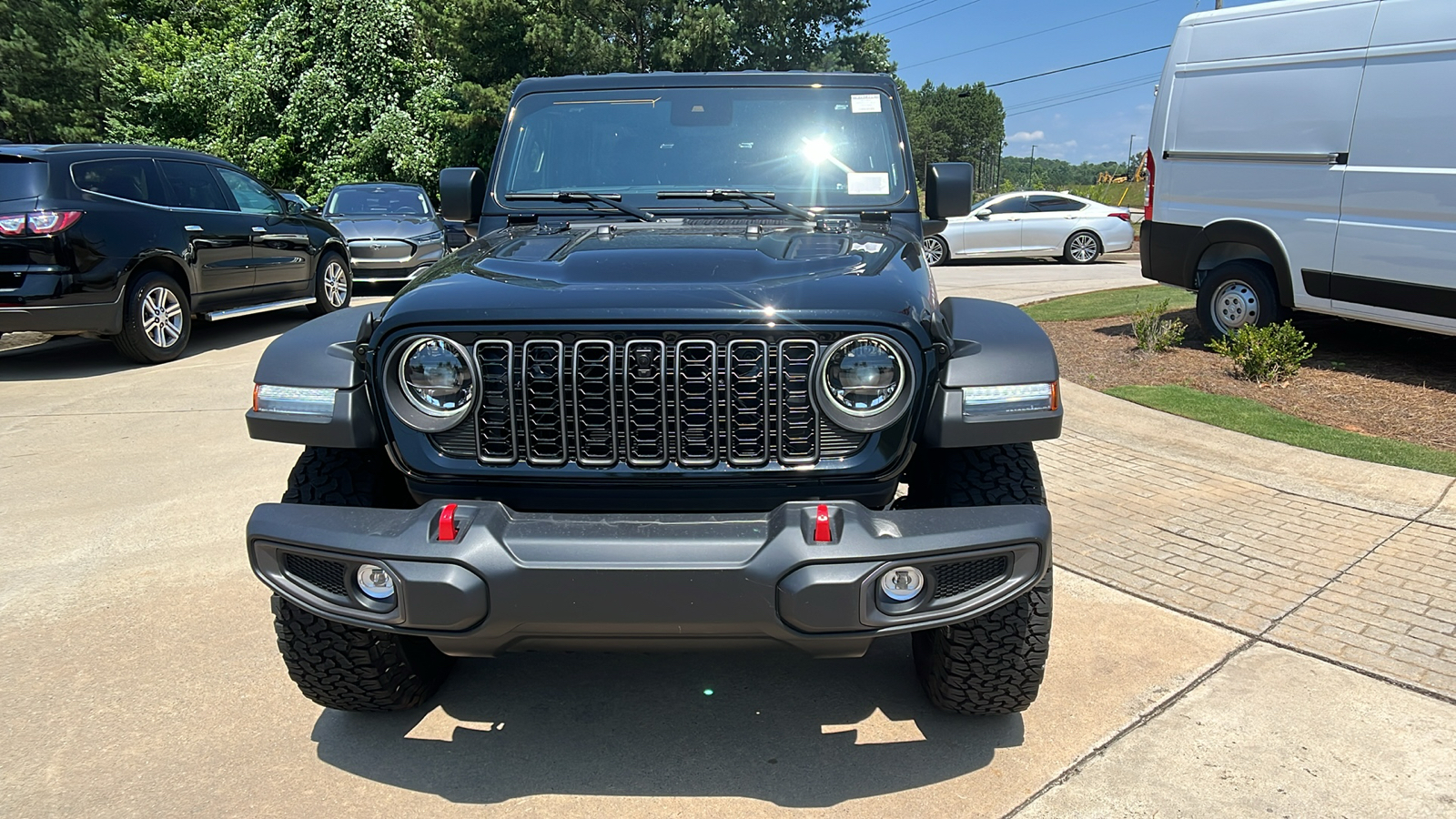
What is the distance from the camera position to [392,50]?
2394cm

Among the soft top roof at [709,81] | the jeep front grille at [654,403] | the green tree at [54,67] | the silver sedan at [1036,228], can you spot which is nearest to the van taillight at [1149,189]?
the soft top roof at [709,81]

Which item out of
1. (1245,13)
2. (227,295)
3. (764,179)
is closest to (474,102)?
(227,295)

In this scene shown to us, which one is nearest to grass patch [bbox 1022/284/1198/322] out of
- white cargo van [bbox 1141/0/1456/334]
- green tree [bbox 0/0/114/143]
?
white cargo van [bbox 1141/0/1456/334]

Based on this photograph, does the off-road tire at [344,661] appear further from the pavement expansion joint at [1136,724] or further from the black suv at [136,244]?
the black suv at [136,244]

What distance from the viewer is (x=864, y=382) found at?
7.54ft

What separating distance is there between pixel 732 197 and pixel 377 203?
38.0ft

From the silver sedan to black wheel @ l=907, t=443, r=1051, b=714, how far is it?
15182 mm

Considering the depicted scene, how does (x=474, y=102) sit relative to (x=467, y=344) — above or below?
above

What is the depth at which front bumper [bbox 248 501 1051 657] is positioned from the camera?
2100 millimetres

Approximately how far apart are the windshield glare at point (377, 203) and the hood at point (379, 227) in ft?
0.93

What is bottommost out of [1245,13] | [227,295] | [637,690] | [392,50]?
[637,690]

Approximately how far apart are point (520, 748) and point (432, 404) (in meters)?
1.05

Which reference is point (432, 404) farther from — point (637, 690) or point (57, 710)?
point (57, 710)

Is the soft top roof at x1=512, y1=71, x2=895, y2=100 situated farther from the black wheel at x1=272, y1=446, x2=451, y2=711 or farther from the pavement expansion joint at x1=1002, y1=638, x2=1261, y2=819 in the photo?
the pavement expansion joint at x1=1002, y1=638, x2=1261, y2=819
